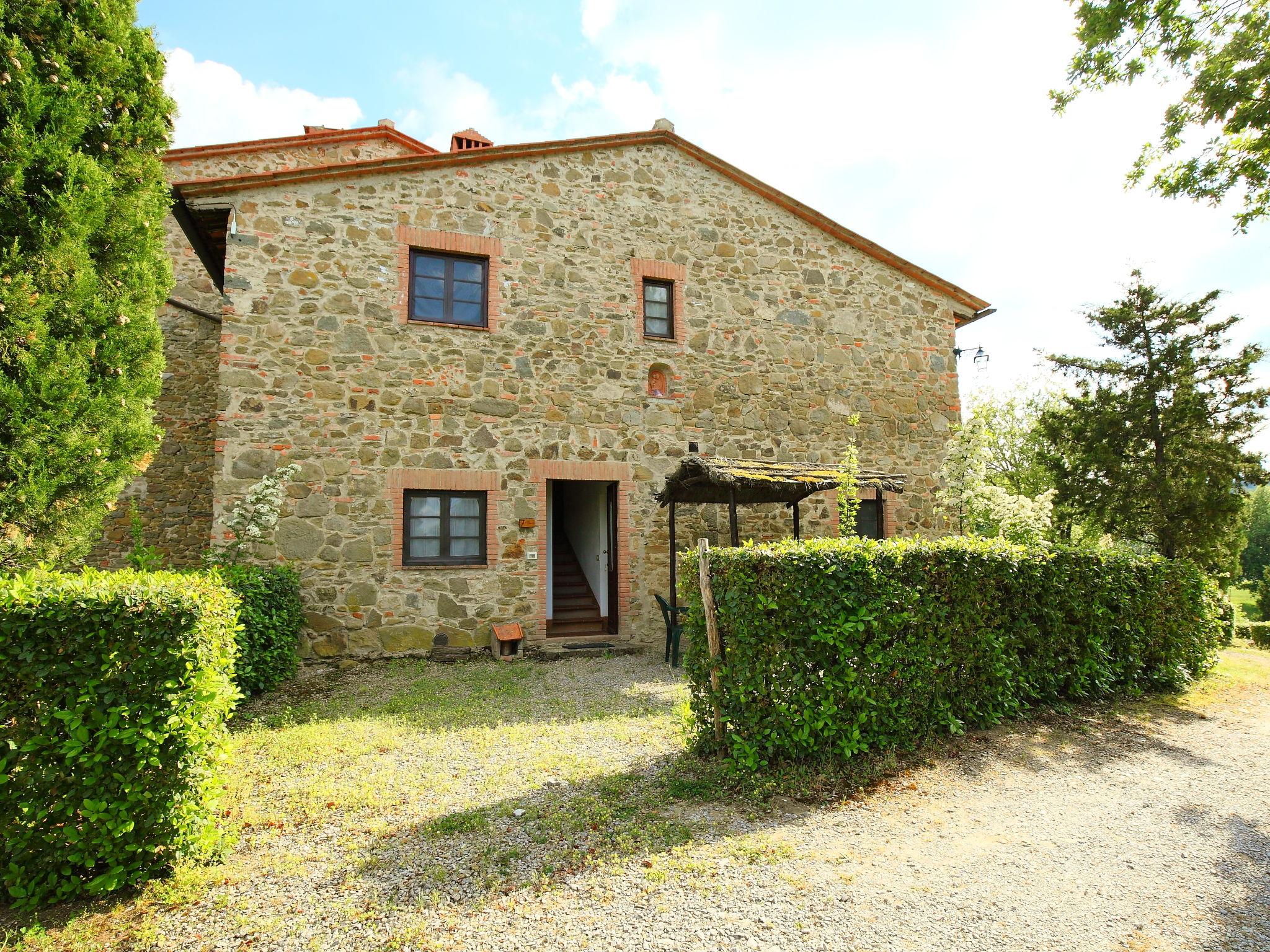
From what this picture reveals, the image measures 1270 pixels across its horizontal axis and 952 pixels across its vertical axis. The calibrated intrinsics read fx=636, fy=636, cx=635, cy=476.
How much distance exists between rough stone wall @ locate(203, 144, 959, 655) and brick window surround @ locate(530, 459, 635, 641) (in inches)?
1.3

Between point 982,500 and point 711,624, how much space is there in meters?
5.01

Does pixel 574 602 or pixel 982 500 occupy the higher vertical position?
pixel 982 500

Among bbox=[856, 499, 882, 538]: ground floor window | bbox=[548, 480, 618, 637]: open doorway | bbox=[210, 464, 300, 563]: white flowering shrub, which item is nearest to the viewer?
bbox=[210, 464, 300, 563]: white flowering shrub

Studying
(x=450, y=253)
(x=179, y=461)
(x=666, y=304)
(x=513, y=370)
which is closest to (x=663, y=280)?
(x=666, y=304)

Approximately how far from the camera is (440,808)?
157 inches

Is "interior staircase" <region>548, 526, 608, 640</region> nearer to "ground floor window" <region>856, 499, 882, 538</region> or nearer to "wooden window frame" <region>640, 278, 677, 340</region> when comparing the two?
"wooden window frame" <region>640, 278, 677, 340</region>

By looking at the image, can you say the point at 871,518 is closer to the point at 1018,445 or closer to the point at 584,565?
the point at 584,565

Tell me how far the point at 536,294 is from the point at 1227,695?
963 cm

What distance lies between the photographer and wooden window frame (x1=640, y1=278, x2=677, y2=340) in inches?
388

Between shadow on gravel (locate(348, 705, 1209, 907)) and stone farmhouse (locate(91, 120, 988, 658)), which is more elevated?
stone farmhouse (locate(91, 120, 988, 658))

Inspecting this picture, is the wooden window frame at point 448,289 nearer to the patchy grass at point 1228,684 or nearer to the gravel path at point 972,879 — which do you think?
the gravel path at point 972,879

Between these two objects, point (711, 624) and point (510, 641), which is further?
point (510, 641)

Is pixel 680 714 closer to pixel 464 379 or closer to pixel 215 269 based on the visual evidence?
pixel 464 379

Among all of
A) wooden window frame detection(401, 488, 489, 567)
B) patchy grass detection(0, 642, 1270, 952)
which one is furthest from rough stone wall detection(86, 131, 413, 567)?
patchy grass detection(0, 642, 1270, 952)
